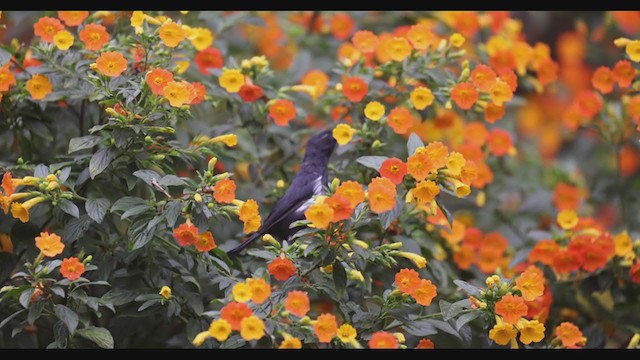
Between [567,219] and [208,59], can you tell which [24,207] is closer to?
[208,59]

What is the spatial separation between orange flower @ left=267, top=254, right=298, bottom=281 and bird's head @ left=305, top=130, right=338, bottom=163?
0.74 m

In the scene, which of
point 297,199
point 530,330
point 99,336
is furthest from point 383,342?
point 99,336

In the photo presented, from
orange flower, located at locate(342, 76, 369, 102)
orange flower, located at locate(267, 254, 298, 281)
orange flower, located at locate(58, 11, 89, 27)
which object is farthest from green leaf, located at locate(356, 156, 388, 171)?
orange flower, located at locate(58, 11, 89, 27)

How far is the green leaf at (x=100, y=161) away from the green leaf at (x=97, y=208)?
0.30 ft

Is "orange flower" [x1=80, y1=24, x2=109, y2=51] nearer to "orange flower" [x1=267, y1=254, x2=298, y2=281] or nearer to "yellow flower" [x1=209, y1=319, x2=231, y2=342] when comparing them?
"orange flower" [x1=267, y1=254, x2=298, y2=281]

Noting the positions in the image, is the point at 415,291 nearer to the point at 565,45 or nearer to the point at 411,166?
the point at 411,166

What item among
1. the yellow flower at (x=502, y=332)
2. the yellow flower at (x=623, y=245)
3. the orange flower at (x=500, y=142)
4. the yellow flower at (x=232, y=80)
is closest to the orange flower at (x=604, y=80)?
the orange flower at (x=500, y=142)

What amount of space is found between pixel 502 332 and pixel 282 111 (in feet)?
4.03

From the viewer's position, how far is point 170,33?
2.72 metres

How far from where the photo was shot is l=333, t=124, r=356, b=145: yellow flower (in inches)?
114

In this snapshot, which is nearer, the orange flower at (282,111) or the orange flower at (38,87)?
the orange flower at (38,87)

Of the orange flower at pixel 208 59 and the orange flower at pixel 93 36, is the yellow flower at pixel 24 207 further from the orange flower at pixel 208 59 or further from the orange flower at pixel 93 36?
the orange flower at pixel 208 59

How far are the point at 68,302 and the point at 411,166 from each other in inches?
47.0

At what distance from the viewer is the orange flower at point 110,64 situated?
2.65 metres
